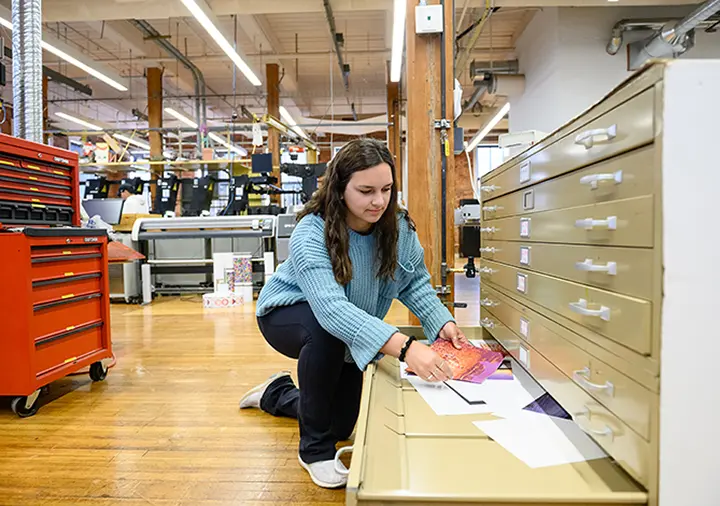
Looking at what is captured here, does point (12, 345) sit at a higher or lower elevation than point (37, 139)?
lower

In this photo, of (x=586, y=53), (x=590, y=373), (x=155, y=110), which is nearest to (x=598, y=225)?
(x=590, y=373)

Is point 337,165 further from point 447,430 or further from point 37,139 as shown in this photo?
point 37,139

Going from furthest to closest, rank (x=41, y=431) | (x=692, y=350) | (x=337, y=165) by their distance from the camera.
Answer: (x=41, y=431), (x=337, y=165), (x=692, y=350)

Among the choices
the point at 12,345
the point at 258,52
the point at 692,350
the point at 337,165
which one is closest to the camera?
the point at 692,350

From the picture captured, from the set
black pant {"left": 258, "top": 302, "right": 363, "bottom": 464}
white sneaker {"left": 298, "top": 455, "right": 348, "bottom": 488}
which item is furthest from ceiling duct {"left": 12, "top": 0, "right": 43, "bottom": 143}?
white sneaker {"left": 298, "top": 455, "right": 348, "bottom": 488}

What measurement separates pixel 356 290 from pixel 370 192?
0.31 meters

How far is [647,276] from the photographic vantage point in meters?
0.76

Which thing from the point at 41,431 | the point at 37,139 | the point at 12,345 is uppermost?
the point at 37,139

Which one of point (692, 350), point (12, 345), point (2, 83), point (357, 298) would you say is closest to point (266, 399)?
point (357, 298)

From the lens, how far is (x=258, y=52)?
30.7ft

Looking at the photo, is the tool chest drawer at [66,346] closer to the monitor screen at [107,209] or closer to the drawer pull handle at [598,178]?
the drawer pull handle at [598,178]

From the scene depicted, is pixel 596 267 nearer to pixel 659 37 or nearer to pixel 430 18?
pixel 430 18

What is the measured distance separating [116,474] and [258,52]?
29.8 ft

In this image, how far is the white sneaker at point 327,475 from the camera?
4.60 feet
